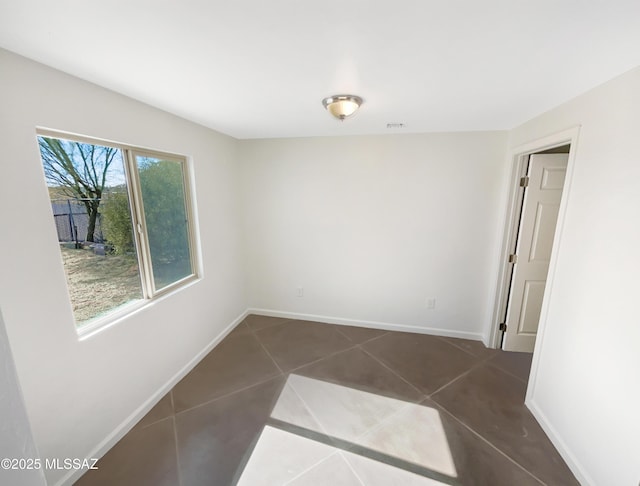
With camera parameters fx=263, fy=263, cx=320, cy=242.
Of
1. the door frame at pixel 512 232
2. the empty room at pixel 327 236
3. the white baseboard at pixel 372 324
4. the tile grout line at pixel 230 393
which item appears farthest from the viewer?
the white baseboard at pixel 372 324

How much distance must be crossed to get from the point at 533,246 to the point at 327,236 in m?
2.15

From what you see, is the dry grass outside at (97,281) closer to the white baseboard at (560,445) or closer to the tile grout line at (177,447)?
the tile grout line at (177,447)

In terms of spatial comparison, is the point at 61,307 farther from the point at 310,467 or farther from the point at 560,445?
the point at 560,445

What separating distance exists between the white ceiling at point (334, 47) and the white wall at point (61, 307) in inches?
7.4

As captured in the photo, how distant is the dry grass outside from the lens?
164 cm

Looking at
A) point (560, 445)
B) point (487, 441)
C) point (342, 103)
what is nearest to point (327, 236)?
point (342, 103)

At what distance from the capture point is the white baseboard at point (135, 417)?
1.56 m

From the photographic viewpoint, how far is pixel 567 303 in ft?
5.77

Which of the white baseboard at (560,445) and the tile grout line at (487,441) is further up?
the white baseboard at (560,445)

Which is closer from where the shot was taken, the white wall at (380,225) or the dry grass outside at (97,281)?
the dry grass outside at (97,281)

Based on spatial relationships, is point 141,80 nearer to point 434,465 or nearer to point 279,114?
point 279,114

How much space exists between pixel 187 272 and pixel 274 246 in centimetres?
112

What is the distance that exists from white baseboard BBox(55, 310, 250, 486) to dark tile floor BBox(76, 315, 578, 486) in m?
0.04

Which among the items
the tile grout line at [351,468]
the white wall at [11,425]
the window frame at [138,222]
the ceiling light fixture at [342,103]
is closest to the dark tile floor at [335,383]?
the tile grout line at [351,468]
